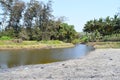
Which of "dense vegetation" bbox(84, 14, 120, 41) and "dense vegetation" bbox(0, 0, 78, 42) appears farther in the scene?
"dense vegetation" bbox(84, 14, 120, 41)

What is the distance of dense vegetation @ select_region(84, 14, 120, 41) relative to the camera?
115 metres

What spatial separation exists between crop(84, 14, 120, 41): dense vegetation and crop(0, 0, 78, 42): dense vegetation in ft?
56.0

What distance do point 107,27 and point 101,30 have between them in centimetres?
532

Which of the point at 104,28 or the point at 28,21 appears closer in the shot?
the point at 28,21

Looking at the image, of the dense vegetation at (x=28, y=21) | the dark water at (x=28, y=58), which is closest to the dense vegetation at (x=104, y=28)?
the dense vegetation at (x=28, y=21)

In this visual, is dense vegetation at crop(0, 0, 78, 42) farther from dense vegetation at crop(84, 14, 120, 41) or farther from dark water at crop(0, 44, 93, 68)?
dark water at crop(0, 44, 93, 68)

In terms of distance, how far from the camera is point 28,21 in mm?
103500

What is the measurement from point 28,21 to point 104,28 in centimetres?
3711

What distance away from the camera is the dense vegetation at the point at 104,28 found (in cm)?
11544

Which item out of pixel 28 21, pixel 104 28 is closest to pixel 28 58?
pixel 28 21

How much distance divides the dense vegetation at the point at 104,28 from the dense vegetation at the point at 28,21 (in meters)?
17.1

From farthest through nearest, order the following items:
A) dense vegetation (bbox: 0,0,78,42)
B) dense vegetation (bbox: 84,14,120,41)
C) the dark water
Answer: dense vegetation (bbox: 84,14,120,41)
dense vegetation (bbox: 0,0,78,42)
the dark water

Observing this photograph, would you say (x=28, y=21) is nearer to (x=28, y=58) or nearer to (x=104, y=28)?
(x=104, y=28)

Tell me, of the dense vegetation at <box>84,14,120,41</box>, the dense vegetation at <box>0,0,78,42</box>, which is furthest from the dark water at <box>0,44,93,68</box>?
the dense vegetation at <box>84,14,120,41</box>
